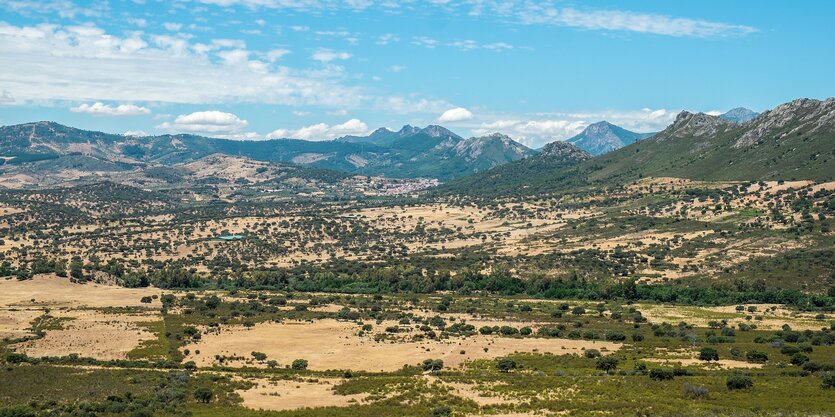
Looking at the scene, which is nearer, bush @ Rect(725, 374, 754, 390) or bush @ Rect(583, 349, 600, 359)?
bush @ Rect(725, 374, 754, 390)

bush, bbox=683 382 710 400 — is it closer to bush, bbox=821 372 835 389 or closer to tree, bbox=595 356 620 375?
bush, bbox=821 372 835 389

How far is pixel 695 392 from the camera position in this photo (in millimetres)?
69125

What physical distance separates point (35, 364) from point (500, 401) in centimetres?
5569

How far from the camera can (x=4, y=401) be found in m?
66.9

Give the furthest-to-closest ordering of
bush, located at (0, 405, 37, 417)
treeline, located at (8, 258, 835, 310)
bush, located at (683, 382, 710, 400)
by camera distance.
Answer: treeline, located at (8, 258, 835, 310) < bush, located at (683, 382, 710, 400) < bush, located at (0, 405, 37, 417)

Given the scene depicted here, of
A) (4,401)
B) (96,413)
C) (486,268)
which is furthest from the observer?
(486,268)

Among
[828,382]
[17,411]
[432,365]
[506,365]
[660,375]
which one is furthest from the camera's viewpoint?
[432,365]

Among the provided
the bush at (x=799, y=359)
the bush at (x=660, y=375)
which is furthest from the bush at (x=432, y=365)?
the bush at (x=799, y=359)

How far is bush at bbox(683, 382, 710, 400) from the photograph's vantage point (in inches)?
2692

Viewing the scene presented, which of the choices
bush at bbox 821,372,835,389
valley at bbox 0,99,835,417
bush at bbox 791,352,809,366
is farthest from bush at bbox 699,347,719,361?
bush at bbox 821,372,835,389

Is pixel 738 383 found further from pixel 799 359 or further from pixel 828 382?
pixel 799 359

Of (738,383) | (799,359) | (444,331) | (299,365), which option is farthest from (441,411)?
(799,359)

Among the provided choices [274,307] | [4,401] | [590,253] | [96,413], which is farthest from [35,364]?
[590,253]

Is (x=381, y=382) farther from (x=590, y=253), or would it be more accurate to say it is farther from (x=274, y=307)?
(x=590, y=253)
